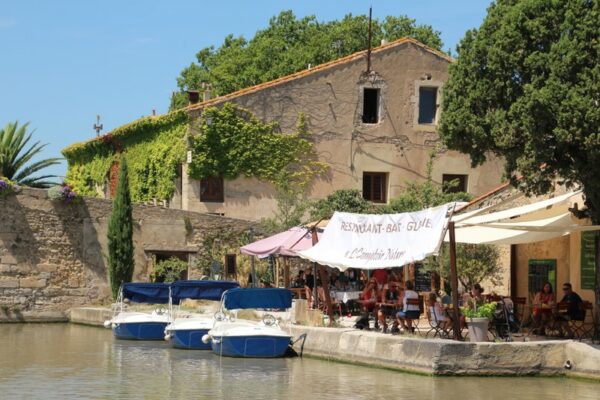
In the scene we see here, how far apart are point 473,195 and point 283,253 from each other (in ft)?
43.5

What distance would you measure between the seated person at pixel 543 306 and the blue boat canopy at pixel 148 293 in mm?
10388

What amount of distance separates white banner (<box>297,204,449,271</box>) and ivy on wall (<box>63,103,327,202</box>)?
14437mm

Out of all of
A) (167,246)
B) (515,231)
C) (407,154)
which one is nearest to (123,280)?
(167,246)

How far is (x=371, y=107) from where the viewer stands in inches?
1550

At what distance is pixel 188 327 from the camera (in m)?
25.2

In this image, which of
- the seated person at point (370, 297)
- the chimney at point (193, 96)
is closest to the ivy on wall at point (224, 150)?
the chimney at point (193, 96)

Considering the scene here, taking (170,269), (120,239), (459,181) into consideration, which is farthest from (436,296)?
(459,181)

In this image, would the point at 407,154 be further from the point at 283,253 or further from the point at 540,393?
the point at 540,393

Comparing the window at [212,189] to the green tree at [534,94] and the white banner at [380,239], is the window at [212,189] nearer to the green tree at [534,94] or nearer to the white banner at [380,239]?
the white banner at [380,239]

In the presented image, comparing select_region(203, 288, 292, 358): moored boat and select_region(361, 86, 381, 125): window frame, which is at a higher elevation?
select_region(361, 86, 381, 125): window frame

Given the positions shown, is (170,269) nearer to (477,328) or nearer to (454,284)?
(454,284)

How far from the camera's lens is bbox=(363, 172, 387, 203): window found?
3956cm

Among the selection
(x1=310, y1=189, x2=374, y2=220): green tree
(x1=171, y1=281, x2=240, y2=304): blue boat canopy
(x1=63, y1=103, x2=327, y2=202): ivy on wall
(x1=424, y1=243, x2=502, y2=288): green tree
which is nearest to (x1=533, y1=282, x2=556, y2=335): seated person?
(x1=424, y1=243, x2=502, y2=288): green tree

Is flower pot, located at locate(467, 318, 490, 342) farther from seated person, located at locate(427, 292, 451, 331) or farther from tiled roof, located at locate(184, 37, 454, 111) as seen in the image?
tiled roof, located at locate(184, 37, 454, 111)
